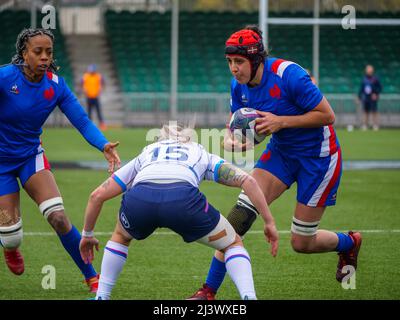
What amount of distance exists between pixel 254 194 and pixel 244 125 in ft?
3.58

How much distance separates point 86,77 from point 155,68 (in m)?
6.56

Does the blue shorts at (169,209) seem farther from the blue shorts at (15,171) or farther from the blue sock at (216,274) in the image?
the blue shorts at (15,171)

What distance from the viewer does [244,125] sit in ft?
23.0

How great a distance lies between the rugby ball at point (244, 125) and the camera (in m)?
6.99

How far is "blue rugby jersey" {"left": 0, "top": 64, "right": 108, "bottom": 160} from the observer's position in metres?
7.30

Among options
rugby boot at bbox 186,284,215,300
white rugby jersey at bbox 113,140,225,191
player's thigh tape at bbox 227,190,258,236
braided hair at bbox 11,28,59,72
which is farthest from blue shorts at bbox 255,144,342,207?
braided hair at bbox 11,28,59,72

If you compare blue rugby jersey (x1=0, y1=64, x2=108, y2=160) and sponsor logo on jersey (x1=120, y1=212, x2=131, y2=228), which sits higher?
blue rugby jersey (x1=0, y1=64, x2=108, y2=160)

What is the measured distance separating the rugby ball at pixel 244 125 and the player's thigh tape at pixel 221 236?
1.10 metres

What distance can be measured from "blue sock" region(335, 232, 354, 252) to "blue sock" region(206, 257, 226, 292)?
124 cm

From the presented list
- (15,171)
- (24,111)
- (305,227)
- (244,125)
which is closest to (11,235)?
(15,171)

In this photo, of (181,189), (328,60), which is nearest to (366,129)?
(328,60)

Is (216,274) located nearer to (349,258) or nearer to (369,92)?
(349,258)

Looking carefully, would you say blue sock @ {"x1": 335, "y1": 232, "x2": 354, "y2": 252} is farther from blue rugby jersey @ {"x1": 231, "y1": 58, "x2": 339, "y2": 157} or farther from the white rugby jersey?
the white rugby jersey

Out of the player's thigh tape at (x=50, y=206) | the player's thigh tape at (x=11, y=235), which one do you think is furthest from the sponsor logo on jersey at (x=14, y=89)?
the player's thigh tape at (x=11, y=235)
